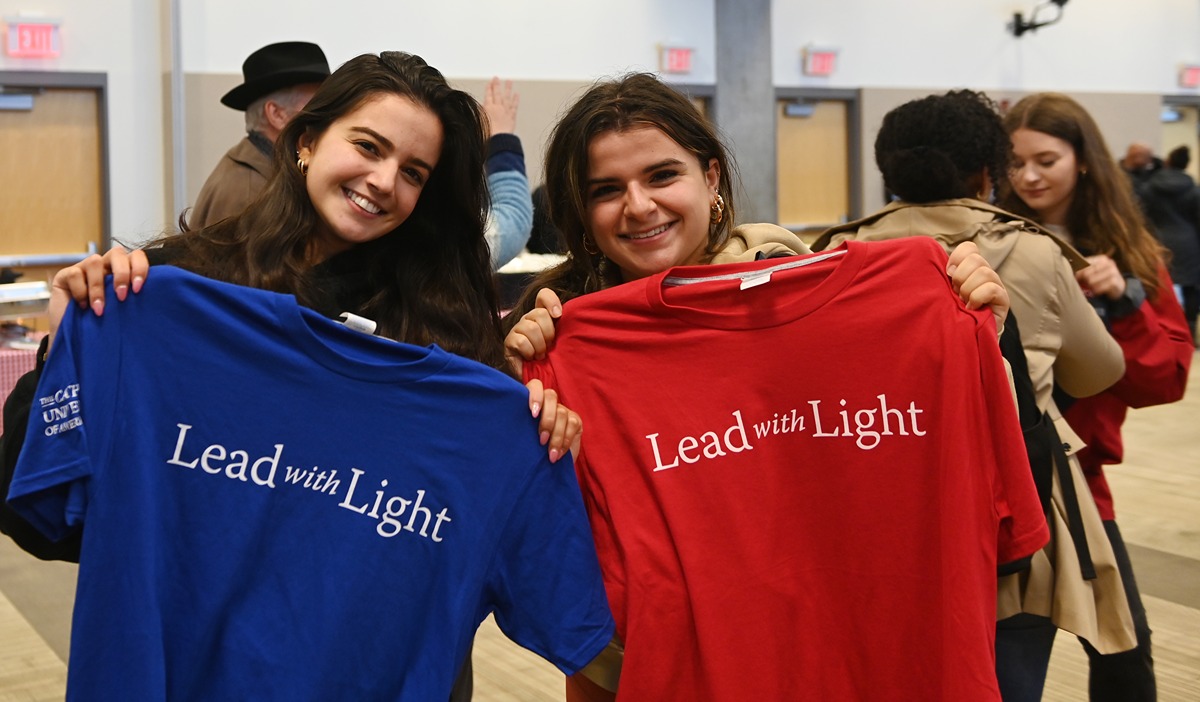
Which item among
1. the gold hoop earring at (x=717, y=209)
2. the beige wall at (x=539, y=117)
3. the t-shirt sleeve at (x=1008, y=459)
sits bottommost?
the t-shirt sleeve at (x=1008, y=459)

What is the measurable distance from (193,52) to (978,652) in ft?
23.4

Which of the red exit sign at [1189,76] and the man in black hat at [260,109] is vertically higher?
the red exit sign at [1189,76]

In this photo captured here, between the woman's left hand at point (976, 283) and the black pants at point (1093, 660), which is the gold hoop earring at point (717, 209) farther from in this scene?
the black pants at point (1093, 660)

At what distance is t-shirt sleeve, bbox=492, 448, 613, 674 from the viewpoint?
5.12 ft

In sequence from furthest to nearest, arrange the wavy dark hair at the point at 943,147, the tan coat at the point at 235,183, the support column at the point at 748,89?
the support column at the point at 748,89 < the tan coat at the point at 235,183 < the wavy dark hair at the point at 943,147

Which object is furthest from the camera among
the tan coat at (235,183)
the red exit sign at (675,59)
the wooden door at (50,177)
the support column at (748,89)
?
the support column at (748,89)

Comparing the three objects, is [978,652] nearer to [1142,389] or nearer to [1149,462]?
[1142,389]

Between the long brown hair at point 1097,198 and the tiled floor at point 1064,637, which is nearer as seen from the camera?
the long brown hair at point 1097,198

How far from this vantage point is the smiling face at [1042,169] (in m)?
2.46

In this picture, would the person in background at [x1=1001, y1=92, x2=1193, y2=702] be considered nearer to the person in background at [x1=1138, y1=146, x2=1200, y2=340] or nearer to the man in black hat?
the man in black hat

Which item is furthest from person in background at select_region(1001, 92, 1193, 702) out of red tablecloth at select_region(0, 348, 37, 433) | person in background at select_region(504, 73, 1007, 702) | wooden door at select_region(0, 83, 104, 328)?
wooden door at select_region(0, 83, 104, 328)

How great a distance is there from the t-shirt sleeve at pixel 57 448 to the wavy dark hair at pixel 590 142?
70cm

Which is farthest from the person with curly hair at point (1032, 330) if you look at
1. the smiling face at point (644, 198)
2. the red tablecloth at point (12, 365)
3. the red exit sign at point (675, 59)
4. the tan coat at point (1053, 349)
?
the red exit sign at point (675, 59)

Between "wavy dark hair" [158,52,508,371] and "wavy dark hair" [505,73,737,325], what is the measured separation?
0.12 m
